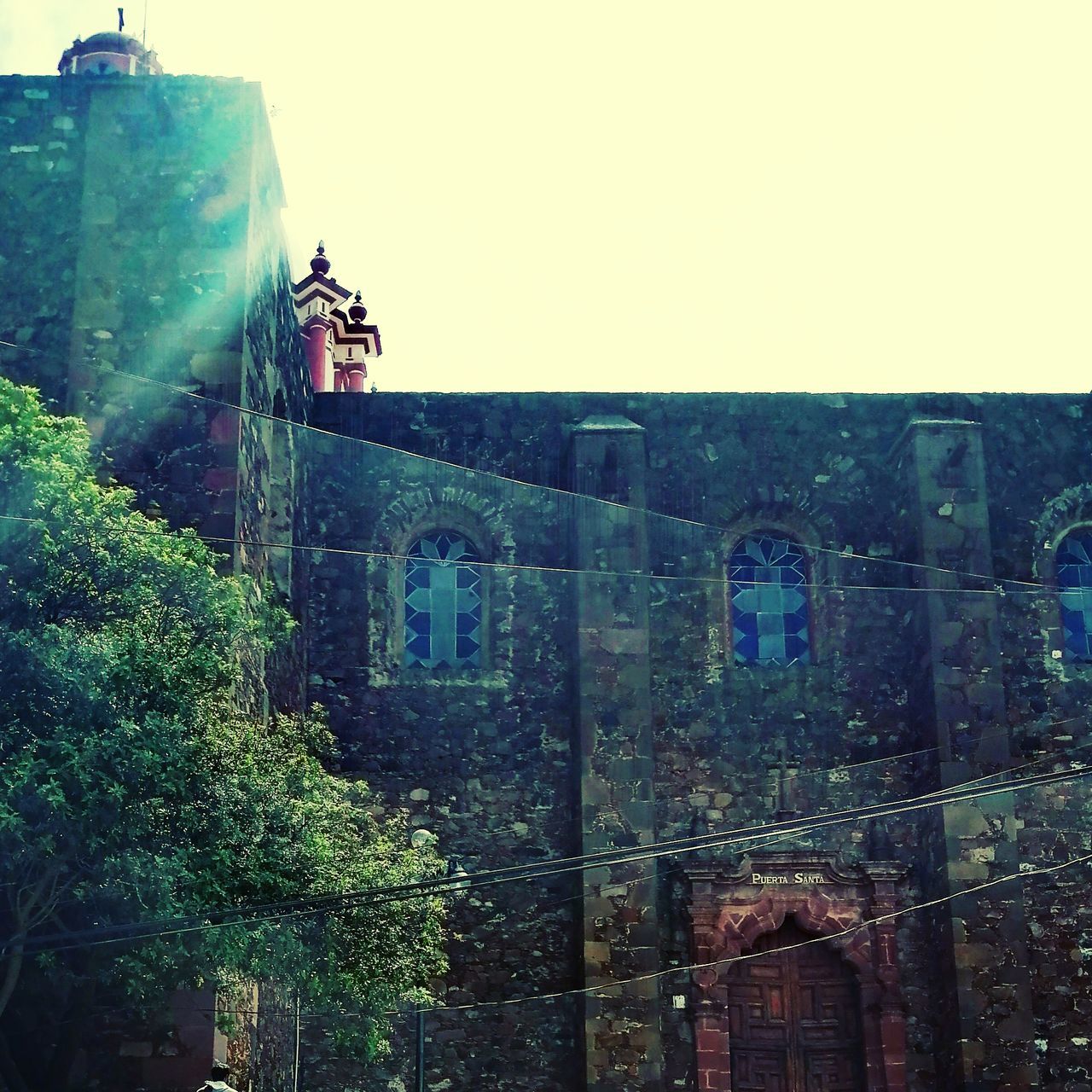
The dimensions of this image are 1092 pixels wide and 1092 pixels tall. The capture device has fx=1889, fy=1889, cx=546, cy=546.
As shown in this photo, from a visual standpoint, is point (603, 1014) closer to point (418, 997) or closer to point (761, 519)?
point (418, 997)

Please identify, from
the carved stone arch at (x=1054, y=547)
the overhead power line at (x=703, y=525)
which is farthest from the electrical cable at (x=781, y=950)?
the overhead power line at (x=703, y=525)

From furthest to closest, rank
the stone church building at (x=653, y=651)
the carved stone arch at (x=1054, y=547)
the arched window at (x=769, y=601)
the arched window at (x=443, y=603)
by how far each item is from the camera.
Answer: the arched window at (x=769, y=601)
the carved stone arch at (x=1054, y=547)
the arched window at (x=443, y=603)
the stone church building at (x=653, y=651)

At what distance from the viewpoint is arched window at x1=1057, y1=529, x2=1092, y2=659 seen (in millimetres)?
19078

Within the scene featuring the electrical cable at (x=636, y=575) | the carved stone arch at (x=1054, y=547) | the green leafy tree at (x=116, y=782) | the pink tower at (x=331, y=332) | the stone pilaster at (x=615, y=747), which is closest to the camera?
the green leafy tree at (x=116, y=782)

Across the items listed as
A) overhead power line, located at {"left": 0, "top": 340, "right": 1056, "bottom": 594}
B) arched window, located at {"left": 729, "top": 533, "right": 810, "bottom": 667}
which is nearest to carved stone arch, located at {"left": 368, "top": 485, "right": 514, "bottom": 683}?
overhead power line, located at {"left": 0, "top": 340, "right": 1056, "bottom": 594}

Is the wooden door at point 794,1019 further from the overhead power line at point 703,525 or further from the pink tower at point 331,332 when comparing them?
the pink tower at point 331,332

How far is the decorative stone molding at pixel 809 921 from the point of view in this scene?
17.6 meters

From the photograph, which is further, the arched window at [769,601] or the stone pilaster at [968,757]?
the arched window at [769,601]

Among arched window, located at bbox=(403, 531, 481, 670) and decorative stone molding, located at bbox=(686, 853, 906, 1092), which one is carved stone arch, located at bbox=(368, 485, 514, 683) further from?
decorative stone molding, located at bbox=(686, 853, 906, 1092)

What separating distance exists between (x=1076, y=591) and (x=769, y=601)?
10.3 ft

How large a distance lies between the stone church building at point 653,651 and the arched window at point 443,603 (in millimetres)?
35

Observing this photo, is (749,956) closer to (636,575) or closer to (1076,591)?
(636,575)

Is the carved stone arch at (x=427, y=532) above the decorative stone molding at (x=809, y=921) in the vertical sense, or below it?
above

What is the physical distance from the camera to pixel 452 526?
62.5 feet
